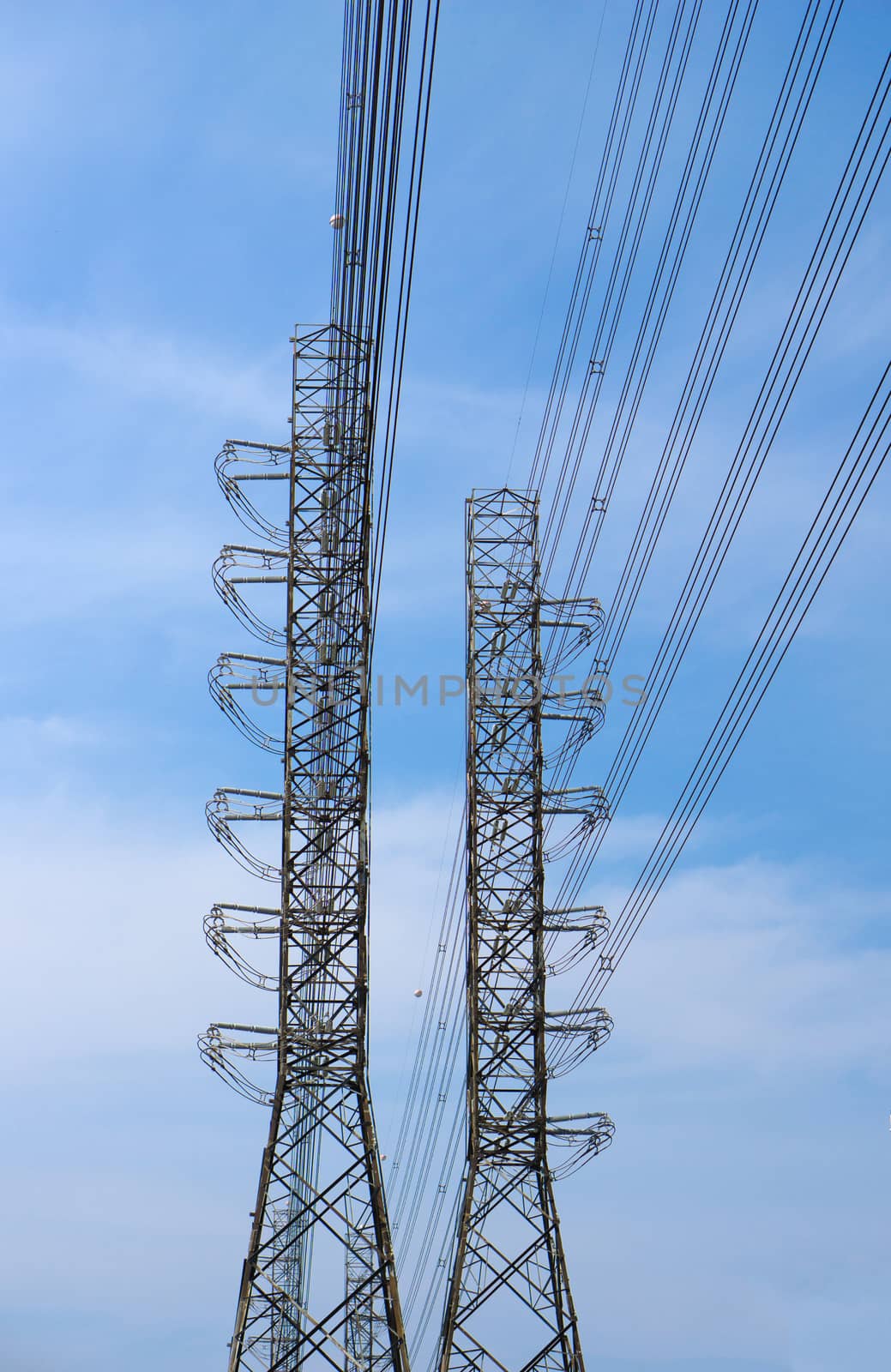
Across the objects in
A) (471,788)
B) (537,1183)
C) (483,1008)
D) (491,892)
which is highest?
(471,788)

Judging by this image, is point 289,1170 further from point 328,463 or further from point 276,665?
point 328,463

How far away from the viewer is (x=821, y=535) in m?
18.4

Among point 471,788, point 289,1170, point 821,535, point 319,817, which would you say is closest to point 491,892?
point 471,788

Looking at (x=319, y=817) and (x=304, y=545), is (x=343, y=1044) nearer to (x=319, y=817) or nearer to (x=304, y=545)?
(x=319, y=817)

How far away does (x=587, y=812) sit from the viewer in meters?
36.0

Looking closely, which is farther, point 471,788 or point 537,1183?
point 471,788

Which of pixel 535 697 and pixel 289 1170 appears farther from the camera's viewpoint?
pixel 535 697

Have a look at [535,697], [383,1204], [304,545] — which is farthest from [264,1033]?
[535,697]

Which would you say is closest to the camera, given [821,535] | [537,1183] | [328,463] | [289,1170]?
[821,535]

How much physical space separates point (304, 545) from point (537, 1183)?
14885 millimetres

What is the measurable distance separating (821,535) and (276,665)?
556 inches

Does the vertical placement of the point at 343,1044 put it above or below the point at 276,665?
below

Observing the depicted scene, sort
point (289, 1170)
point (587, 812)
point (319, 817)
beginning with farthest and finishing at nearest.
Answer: point (587, 812) → point (319, 817) → point (289, 1170)

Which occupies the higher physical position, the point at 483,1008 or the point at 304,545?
the point at 304,545
